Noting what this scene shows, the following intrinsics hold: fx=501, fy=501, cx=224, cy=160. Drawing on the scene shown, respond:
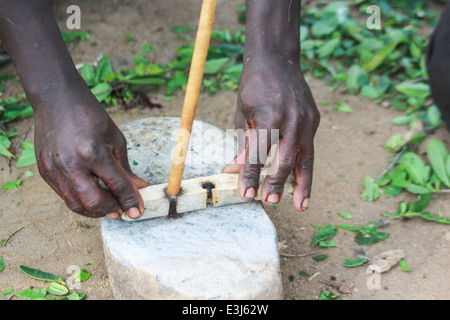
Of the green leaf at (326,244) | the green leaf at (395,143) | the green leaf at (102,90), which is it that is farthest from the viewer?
the green leaf at (102,90)

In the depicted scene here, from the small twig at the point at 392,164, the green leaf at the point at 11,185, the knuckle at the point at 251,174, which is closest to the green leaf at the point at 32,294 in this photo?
the green leaf at the point at 11,185

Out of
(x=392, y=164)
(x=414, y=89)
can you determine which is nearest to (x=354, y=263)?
(x=392, y=164)

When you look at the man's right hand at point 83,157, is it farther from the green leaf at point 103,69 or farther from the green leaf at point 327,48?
the green leaf at point 327,48

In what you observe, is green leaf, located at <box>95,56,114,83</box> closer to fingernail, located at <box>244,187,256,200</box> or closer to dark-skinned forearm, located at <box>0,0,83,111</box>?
dark-skinned forearm, located at <box>0,0,83,111</box>

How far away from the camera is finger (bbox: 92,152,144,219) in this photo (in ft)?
5.59

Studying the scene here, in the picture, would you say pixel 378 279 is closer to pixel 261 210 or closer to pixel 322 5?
pixel 261 210

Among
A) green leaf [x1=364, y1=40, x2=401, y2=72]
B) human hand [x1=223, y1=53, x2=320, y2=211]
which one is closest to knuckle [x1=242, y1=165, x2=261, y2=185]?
human hand [x1=223, y1=53, x2=320, y2=211]

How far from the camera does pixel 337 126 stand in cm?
310

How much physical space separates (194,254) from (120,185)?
36 centimetres

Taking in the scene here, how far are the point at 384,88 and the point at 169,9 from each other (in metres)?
1.76

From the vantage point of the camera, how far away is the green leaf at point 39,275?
2.02 m

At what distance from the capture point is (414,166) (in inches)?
104

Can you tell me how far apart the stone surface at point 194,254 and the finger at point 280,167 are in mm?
162

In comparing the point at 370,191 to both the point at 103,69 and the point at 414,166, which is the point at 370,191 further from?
the point at 103,69
